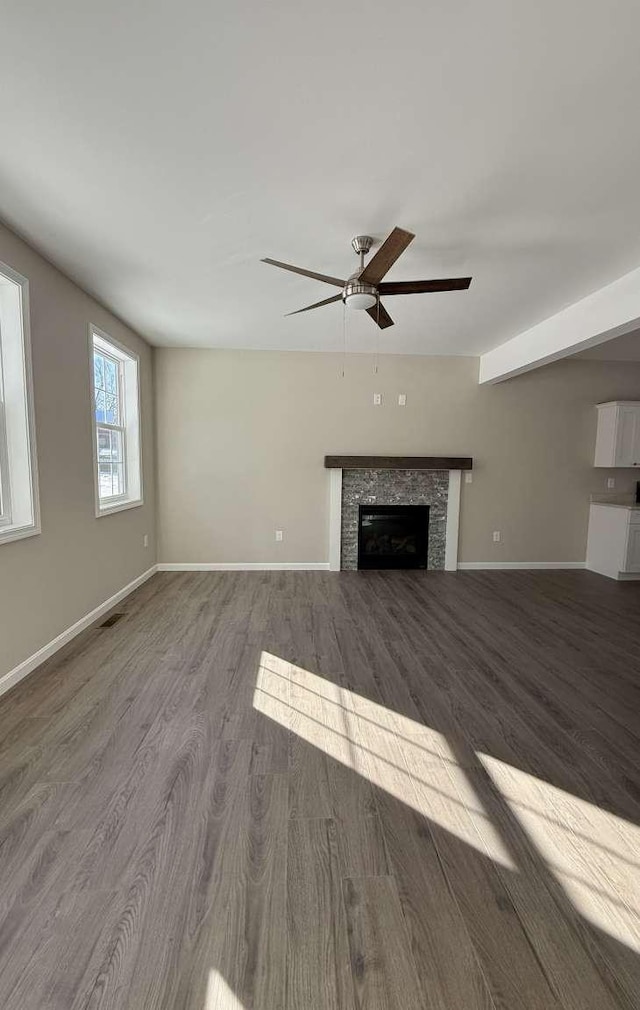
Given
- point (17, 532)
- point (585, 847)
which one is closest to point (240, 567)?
point (17, 532)

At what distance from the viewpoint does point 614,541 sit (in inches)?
194

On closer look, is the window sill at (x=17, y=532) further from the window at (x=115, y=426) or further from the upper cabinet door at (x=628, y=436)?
the upper cabinet door at (x=628, y=436)

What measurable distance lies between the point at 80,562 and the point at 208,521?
1.89 m

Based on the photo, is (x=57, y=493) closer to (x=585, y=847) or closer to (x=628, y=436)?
(x=585, y=847)

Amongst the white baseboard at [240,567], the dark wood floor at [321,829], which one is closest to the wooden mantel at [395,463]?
the white baseboard at [240,567]

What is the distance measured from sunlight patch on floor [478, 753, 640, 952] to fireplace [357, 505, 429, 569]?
346 centimetres

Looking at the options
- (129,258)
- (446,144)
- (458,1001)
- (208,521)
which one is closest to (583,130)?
(446,144)

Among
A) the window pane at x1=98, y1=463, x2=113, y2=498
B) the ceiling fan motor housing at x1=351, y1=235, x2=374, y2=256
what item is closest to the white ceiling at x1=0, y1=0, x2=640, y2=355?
the ceiling fan motor housing at x1=351, y1=235, x2=374, y2=256

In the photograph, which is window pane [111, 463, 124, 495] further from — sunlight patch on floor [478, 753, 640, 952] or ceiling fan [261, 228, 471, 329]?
sunlight patch on floor [478, 753, 640, 952]

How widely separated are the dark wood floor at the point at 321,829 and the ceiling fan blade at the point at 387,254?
2.28m

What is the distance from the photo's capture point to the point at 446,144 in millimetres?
1715

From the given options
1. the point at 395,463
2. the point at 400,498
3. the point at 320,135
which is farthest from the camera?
the point at 400,498

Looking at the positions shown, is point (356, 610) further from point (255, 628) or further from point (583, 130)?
point (583, 130)

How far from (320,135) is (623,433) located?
4885 mm
